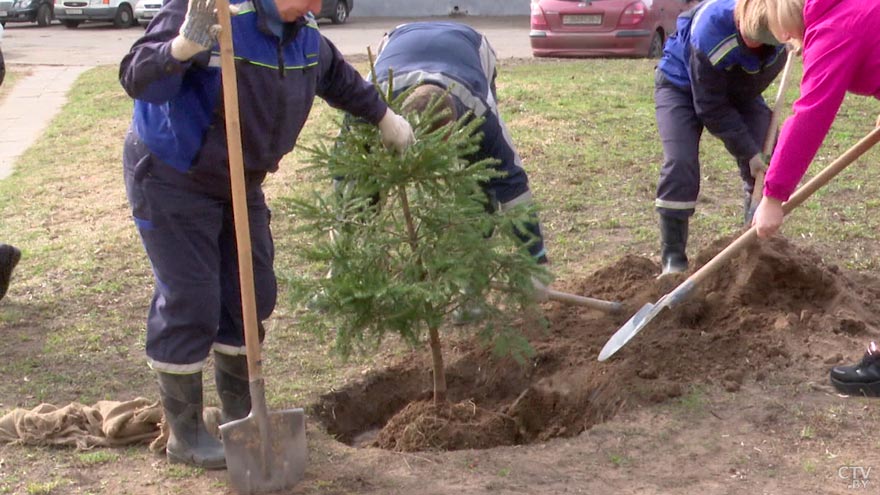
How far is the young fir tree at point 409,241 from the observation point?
4121 mm

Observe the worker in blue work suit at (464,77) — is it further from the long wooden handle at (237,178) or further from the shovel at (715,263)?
the long wooden handle at (237,178)

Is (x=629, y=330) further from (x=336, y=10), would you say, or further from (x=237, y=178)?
(x=336, y=10)

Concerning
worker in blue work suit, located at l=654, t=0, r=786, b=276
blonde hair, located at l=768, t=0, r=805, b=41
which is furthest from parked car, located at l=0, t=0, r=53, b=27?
blonde hair, located at l=768, t=0, r=805, b=41

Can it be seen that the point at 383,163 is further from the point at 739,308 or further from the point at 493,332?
the point at 739,308

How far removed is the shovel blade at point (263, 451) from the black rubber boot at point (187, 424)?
25cm

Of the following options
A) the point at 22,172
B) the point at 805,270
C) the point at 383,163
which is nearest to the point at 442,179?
the point at 383,163

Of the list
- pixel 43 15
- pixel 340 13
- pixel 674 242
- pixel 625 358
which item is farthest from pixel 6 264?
pixel 43 15

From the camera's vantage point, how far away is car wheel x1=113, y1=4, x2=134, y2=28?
27391 mm

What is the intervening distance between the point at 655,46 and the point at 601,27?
3.19ft

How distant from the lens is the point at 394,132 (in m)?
4.13

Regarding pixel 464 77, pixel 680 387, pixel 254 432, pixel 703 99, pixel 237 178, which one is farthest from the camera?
pixel 703 99

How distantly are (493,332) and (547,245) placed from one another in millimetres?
2655

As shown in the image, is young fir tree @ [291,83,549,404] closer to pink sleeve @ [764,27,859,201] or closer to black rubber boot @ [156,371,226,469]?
black rubber boot @ [156,371,226,469]

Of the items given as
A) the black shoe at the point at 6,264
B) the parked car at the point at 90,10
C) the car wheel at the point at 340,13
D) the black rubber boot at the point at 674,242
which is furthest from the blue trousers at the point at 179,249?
the parked car at the point at 90,10
